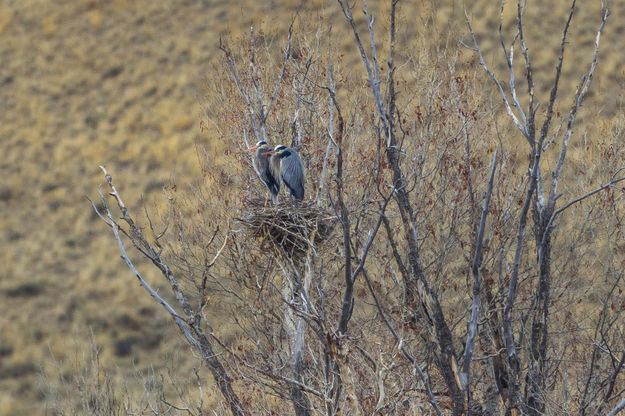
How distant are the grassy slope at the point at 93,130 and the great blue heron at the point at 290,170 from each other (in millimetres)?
14687

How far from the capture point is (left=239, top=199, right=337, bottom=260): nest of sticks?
7402 millimetres

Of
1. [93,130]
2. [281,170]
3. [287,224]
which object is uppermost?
[93,130]

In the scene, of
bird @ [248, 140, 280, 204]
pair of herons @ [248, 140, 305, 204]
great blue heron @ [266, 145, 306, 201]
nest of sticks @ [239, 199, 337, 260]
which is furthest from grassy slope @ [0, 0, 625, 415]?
nest of sticks @ [239, 199, 337, 260]

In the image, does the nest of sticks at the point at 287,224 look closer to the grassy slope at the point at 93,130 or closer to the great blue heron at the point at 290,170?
A: the great blue heron at the point at 290,170

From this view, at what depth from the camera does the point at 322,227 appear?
780 cm

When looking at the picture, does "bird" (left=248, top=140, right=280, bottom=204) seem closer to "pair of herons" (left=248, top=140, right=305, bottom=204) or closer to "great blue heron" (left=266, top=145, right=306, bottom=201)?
"pair of herons" (left=248, top=140, right=305, bottom=204)

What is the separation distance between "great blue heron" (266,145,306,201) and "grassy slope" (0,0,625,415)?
14.7m

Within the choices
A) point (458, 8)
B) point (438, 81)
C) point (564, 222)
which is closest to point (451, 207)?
point (438, 81)

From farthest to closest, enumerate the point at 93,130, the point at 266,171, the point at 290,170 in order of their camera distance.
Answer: the point at 93,130 → the point at 266,171 → the point at 290,170

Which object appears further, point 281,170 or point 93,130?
point 93,130

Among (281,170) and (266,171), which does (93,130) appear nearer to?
(266,171)

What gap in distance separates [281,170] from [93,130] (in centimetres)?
2298

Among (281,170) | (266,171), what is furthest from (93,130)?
(281,170)

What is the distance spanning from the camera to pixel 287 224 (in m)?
7.34
